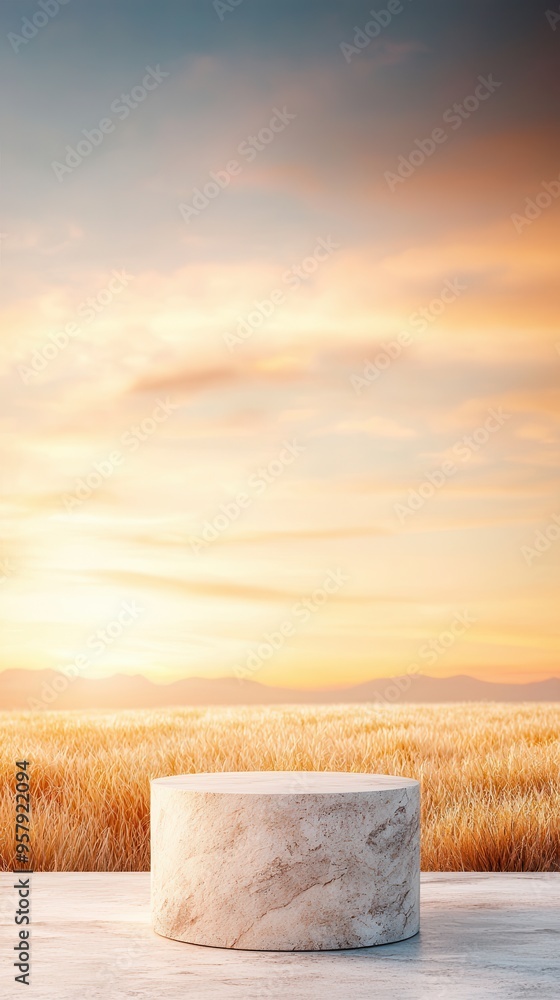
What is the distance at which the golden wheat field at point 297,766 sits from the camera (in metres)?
4.49

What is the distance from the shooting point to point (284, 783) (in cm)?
310

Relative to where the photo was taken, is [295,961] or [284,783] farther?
[284,783]

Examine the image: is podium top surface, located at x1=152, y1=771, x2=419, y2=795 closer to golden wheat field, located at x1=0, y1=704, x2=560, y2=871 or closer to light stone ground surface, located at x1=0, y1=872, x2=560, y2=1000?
light stone ground surface, located at x1=0, y1=872, x2=560, y2=1000

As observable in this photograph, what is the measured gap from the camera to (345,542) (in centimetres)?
589

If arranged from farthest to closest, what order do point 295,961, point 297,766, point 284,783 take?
point 297,766
point 284,783
point 295,961

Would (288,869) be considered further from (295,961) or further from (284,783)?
(284,783)

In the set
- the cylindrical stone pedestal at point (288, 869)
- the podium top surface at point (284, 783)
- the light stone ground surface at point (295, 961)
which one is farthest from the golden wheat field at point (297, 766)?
the cylindrical stone pedestal at point (288, 869)

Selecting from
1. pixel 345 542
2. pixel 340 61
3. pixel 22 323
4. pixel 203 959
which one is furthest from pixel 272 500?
pixel 203 959

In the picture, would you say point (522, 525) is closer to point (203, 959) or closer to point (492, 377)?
point (492, 377)

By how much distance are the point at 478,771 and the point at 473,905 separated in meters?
1.84

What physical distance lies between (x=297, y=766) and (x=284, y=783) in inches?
85.1

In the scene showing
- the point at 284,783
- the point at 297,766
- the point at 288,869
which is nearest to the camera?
the point at 288,869

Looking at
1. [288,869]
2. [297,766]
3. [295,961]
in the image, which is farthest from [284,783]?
[297,766]

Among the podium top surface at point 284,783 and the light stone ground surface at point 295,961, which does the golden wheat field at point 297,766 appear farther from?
the podium top surface at point 284,783
